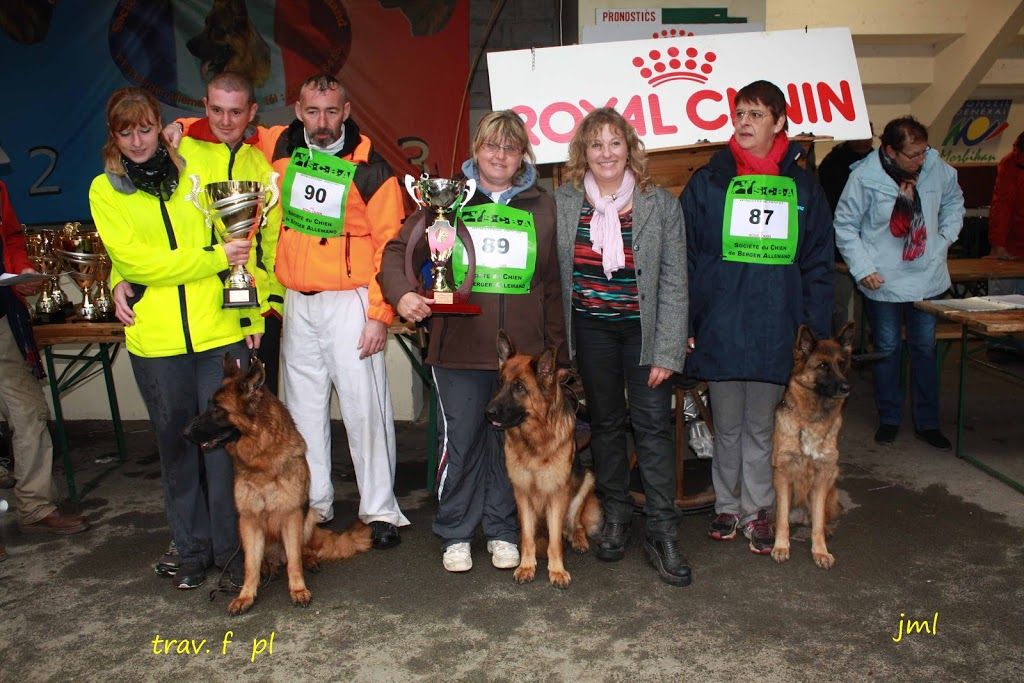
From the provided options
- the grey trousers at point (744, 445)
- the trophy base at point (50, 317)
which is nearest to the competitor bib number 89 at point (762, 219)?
the grey trousers at point (744, 445)

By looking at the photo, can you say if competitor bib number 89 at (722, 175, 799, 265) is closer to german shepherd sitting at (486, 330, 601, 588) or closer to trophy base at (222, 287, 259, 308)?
german shepherd sitting at (486, 330, 601, 588)

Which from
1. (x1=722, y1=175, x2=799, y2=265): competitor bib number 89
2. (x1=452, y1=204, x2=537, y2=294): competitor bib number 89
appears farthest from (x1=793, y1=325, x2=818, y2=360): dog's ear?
(x1=452, y1=204, x2=537, y2=294): competitor bib number 89

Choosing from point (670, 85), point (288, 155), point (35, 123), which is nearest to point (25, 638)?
point (288, 155)

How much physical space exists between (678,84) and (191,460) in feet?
11.0

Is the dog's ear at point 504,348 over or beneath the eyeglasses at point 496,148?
beneath

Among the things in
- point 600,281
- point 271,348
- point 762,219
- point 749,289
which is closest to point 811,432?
point 749,289

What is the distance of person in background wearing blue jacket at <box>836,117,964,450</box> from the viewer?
491cm

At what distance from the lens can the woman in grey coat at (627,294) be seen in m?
3.31

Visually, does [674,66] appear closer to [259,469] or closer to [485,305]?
[485,305]

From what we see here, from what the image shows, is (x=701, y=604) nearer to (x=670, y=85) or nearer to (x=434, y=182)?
(x=434, y=182)

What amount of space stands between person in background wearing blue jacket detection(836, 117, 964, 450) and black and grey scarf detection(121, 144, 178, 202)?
383 cm

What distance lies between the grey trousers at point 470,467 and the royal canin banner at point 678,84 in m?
1.70

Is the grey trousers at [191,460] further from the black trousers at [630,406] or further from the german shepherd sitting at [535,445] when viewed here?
the black trousers at [630,406]

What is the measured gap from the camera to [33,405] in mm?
4129
